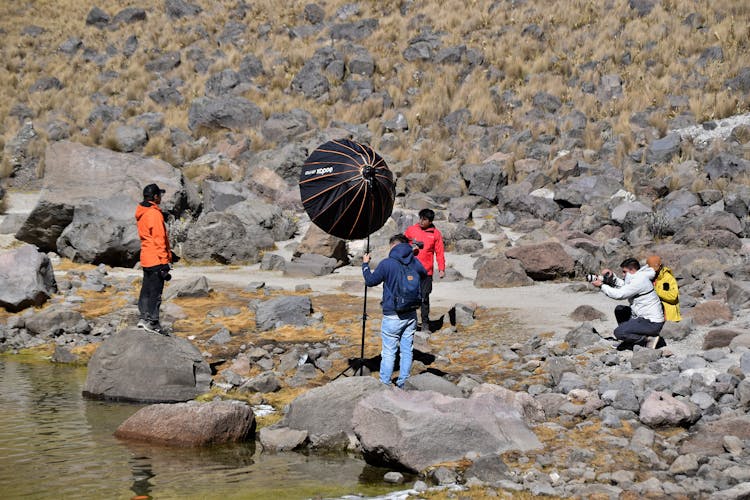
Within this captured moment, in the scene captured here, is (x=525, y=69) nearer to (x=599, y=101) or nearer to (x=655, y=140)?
(x=599, y=101)

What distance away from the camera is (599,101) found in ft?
101

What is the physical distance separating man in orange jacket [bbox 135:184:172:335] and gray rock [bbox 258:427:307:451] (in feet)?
9.27

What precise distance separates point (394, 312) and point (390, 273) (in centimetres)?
42

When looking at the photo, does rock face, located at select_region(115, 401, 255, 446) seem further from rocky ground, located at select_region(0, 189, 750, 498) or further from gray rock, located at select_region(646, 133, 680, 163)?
gray rock, located at select_region(646, 133, 680, 163)

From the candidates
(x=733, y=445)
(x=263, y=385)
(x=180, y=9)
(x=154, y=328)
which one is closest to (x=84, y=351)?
(x=154, y=328)

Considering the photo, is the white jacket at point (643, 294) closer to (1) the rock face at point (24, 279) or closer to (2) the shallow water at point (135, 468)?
(2) the shallow water at point (135, 468)

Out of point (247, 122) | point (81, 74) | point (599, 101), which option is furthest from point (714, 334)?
point (81, 74)

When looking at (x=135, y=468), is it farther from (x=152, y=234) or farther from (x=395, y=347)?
(x=152, y=234)

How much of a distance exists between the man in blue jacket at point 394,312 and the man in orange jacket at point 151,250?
9.18ft

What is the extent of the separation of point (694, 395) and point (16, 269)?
11.5m

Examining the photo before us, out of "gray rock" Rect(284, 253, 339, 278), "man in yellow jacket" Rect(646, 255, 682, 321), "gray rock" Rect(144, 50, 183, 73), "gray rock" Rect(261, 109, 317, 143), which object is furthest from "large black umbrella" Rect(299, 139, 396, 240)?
"gray rock" Rect(144, 50, 183, 73)

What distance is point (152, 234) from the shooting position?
9531 millimetres

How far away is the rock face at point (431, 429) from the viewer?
22.0 ft

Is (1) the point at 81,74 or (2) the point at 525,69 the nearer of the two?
(2) the point at 525,69
